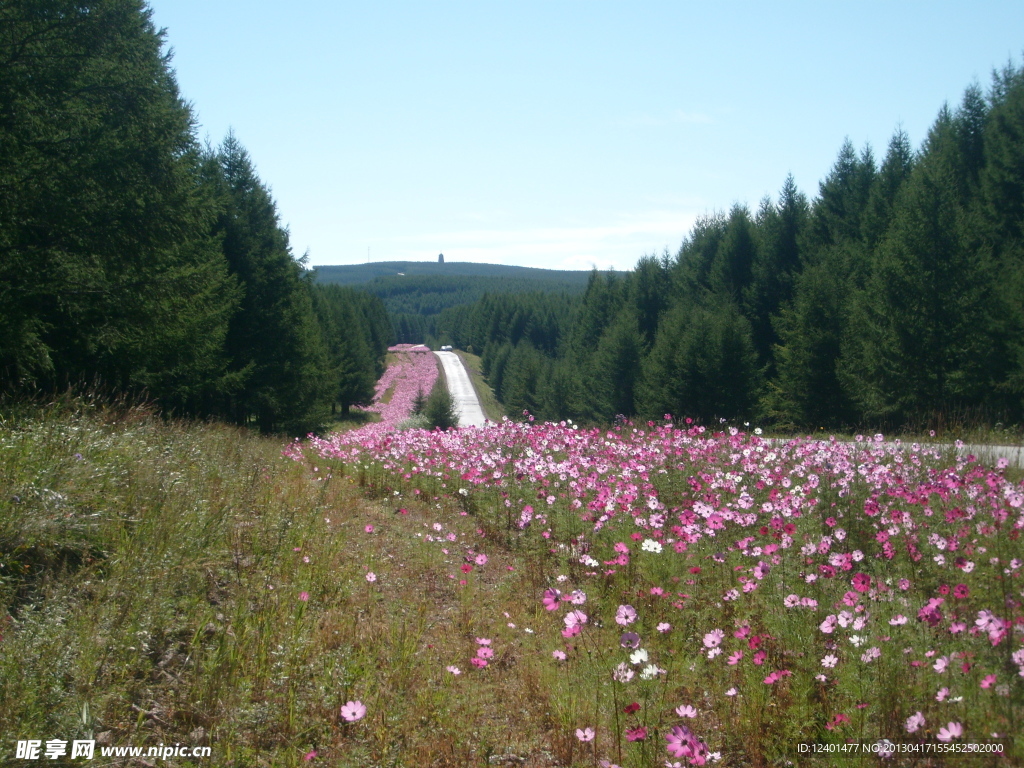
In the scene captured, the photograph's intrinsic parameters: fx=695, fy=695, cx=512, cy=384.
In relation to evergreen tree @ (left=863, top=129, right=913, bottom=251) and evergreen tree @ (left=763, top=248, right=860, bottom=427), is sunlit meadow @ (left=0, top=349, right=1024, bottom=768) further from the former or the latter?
evergreen tree @ (left=863, top=129, right=913, bottom=251)

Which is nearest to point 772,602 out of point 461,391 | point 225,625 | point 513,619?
point 513,619

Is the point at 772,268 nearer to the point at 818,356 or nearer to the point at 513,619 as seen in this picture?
the point at 818,356

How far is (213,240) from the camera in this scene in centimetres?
1593

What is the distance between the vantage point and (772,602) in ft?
12.8

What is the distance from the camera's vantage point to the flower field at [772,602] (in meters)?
2.77

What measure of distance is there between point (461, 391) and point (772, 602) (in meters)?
68.0

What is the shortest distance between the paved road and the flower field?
32736 mm

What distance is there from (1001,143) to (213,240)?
77.2ft

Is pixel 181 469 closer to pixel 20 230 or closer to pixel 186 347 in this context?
pixel 20 230

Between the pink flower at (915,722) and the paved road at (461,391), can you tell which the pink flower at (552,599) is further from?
the paved road at (461,391)

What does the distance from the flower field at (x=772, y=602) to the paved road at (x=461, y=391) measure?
32736 mm

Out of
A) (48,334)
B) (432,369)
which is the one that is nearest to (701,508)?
(48,334)

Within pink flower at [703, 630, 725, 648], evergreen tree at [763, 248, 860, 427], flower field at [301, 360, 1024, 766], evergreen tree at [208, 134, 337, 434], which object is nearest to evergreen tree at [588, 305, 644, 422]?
evergreen tree at [763, 248, 860, 427]

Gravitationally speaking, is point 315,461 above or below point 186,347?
below
